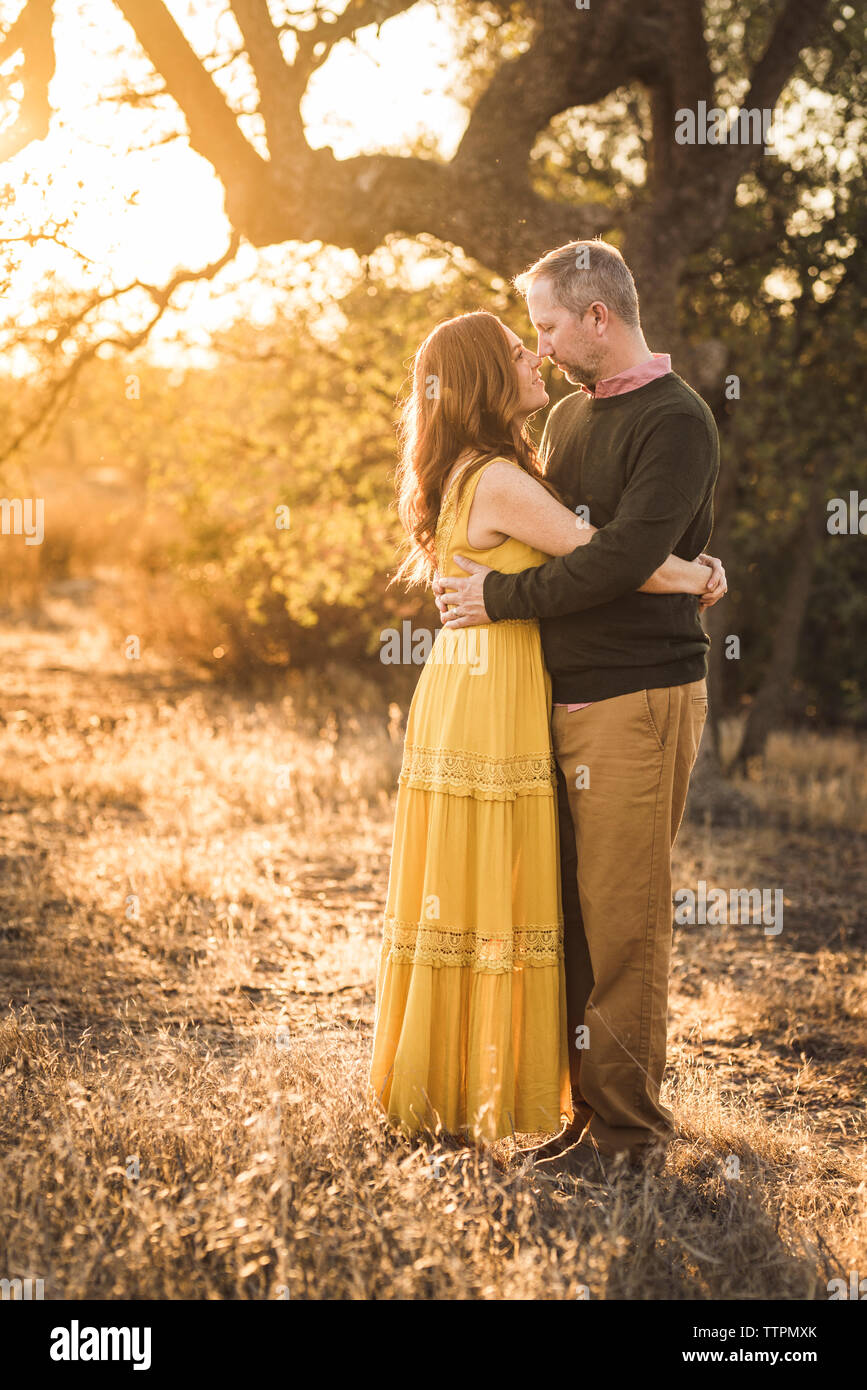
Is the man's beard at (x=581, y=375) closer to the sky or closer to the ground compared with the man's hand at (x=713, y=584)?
closer to the sky

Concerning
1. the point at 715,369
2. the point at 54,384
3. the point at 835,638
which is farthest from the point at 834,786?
the point at 54,384

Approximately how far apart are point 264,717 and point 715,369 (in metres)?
4.91

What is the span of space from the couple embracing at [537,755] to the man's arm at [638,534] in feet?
0.13

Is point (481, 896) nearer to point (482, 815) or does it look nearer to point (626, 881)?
point (482, 815)

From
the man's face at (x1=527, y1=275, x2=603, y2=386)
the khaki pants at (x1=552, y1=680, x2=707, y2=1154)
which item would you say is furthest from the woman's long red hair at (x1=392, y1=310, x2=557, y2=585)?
the khaki pants at (x1=552, y1=680, x2=707, y2=1154)

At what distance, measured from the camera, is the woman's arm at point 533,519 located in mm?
3020

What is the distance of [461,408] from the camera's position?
3.11 meters

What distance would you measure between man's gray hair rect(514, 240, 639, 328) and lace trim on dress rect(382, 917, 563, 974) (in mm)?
1606

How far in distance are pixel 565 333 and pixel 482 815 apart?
1252 mm

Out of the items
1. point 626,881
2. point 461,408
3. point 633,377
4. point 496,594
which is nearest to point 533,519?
point 496,594

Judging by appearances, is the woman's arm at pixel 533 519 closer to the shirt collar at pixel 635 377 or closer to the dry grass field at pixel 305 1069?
the shirt collar at pixel 635 377

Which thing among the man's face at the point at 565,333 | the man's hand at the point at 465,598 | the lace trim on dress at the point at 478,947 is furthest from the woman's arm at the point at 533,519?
the lace trim on dress at the point at 478,947

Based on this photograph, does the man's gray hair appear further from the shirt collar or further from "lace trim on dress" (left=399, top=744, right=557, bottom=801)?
"lace trim on dress" (left=399, top=744, right=557, bottom=801)

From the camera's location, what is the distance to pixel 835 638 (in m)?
12.9
